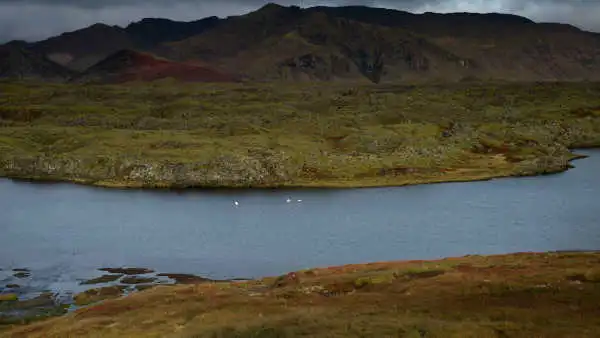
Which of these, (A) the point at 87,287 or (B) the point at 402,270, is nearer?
(B) the point at 402,270

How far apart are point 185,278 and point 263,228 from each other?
31.6 m

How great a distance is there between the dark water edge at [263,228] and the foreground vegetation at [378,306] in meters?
13.3

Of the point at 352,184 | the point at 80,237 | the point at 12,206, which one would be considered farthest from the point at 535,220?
the point at 12,206

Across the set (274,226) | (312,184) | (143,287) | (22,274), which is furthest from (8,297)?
(312,184)

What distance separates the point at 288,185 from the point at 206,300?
327ft

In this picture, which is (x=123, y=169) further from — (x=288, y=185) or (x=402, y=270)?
(x=402, y=270)

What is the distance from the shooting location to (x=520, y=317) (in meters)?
52.0

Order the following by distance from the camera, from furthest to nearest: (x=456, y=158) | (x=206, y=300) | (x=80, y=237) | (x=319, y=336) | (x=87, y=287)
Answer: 1. (x=456, y=158)
2. (x=80, y=237)
3. (x=87, y=287)
4. (x=206, y=300)
5. (x=319, y=336)

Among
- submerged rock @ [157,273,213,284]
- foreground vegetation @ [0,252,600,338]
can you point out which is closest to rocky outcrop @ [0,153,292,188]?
submerged rock @ [157,273,213,284]

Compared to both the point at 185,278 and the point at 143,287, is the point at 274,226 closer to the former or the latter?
the point at 185,278

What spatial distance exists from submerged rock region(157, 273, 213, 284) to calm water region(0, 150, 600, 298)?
2.20 m

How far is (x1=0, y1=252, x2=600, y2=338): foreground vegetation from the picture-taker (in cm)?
5062

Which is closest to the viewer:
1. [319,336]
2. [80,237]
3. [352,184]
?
[319,336]

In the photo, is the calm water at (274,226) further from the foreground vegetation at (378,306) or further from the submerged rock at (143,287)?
the foreground vegetation at (378,306)
